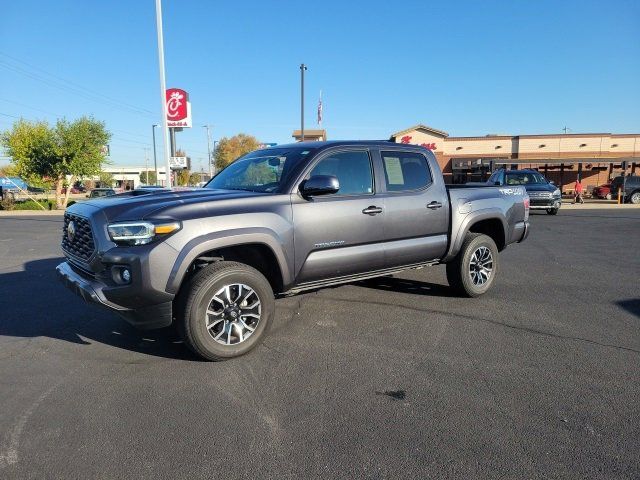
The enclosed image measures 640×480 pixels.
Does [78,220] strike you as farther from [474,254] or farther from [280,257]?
[474,254]

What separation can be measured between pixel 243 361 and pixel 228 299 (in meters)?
0.55

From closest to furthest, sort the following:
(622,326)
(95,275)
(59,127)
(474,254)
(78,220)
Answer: (95,275), (78,220), (622,326), (474,254), (59,127)

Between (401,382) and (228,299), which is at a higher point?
(228,299)

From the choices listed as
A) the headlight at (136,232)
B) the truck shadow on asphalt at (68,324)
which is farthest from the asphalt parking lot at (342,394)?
the headlight at (136,232)

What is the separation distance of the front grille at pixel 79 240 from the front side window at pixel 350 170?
2.11m

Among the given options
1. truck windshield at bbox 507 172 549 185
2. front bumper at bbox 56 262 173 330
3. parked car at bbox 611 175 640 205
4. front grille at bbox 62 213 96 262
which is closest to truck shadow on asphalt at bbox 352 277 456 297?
front bumper at bbox 56 262 173 330

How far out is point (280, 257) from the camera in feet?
12.6

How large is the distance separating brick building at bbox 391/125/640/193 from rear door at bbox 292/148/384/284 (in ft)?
115

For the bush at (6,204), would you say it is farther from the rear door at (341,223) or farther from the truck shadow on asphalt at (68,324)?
the rear door at (341,223)

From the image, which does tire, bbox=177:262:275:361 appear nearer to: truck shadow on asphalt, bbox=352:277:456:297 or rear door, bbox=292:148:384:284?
rear door, bbox=292:148:384:284

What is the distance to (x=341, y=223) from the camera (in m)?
4.20

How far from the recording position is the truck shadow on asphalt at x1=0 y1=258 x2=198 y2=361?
13.3 ft

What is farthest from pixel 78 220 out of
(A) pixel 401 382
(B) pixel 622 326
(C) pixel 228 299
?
(B) pixel 622 326

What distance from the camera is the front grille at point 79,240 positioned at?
3546 mm
